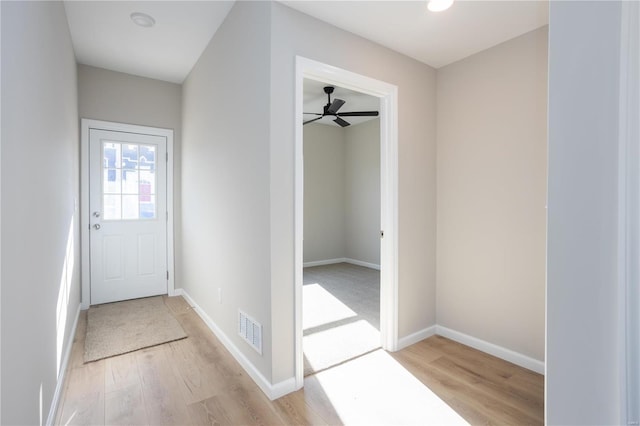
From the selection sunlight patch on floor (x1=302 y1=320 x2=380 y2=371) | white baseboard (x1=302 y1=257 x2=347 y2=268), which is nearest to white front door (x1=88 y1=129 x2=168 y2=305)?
sunlight patch on floor (x1=302 y1=320 x2=380 y2=371)

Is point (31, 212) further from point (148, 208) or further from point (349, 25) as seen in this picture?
point (148, 208)

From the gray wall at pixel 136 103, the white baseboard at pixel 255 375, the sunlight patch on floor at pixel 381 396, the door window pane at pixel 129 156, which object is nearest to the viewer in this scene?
the sunlight patch on floor at pixel 381 396

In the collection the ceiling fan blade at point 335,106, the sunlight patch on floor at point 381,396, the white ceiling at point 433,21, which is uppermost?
the white ceiling at point 433,21

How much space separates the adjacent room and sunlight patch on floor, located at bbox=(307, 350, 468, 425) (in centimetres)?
2

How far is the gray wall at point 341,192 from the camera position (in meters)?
6.00

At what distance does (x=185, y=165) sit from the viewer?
12.8ft

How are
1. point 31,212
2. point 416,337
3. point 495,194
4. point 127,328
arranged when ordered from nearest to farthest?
point 31,212
point 495,194
point 416,337
point 127,328

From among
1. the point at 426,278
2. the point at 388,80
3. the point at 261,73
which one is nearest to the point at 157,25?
the point at 261,73

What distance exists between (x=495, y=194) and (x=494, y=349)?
1.27 meters

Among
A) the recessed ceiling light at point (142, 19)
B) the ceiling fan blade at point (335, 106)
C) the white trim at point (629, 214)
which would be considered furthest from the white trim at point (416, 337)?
the recessed ceiling light at point (142, 19)

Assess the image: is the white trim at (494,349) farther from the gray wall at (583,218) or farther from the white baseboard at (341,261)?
the white baseboard at (341,261)

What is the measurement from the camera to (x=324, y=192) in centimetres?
634

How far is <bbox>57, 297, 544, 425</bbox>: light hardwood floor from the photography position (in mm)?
1808

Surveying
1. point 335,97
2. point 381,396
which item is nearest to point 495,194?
point 381,396
